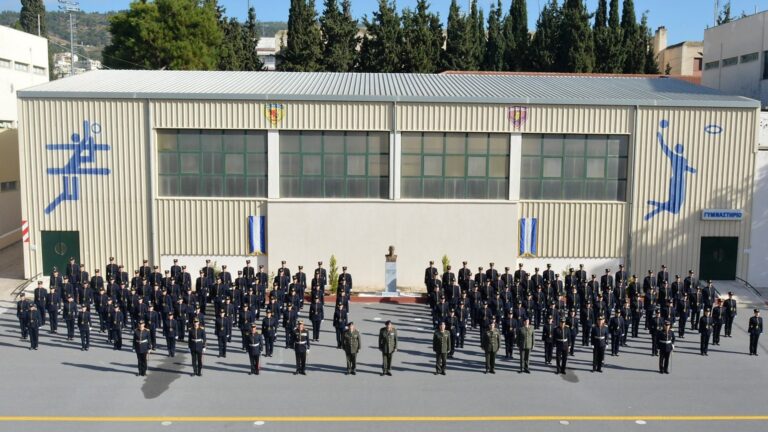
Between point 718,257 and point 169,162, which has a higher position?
point 169,162

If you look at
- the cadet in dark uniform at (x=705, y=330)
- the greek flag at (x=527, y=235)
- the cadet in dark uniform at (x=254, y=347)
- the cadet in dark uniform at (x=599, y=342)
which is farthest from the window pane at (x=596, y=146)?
the cadet in dark uniform at (x=254, y=347)

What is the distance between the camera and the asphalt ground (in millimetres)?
13828

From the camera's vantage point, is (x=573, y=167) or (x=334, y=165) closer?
(x=334, y=165)

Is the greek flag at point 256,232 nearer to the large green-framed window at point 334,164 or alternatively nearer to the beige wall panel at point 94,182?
the large green-framed window at point 334,164

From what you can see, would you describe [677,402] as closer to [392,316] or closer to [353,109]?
[392,316]

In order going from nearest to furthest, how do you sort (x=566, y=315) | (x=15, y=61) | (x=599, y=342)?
(x=599, y=342), (x=566, y=315), (x=15, y=61)

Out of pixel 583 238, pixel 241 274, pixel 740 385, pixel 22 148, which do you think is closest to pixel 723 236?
pixel 583 238

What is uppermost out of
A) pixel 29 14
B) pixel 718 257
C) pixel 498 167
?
pixel 29 14

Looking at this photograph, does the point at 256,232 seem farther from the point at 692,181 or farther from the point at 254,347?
the point at 692,181

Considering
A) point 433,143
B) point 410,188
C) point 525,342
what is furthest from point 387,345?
point 433,143

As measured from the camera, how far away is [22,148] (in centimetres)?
2452

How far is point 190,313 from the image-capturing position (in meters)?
18.6

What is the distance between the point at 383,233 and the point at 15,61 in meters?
34.4

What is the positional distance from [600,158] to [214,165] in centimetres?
1294
